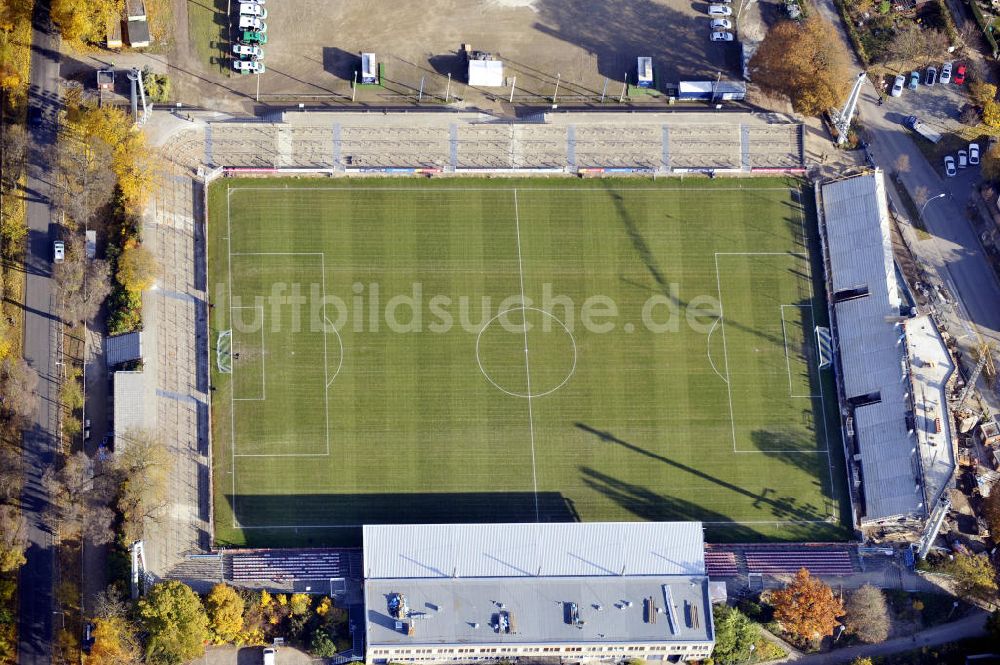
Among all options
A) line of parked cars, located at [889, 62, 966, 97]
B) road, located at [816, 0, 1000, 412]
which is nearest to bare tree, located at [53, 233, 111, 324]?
road, located at [816, 0, 1000, 412]

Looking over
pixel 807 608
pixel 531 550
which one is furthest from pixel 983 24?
pixel 531 550

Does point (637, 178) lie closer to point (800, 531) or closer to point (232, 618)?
point (800, 531)

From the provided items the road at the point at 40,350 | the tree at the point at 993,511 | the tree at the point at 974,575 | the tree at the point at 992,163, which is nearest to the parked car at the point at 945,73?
the tree at the point at 992,163

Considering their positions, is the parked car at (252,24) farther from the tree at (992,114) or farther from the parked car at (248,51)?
the tree at (992,114)

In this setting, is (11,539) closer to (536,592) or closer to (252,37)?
(536,592)

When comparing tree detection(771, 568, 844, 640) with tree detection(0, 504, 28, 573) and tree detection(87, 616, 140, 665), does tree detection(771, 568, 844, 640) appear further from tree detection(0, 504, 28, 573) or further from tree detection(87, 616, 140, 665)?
tree detection(0, 504, 28, 573)
